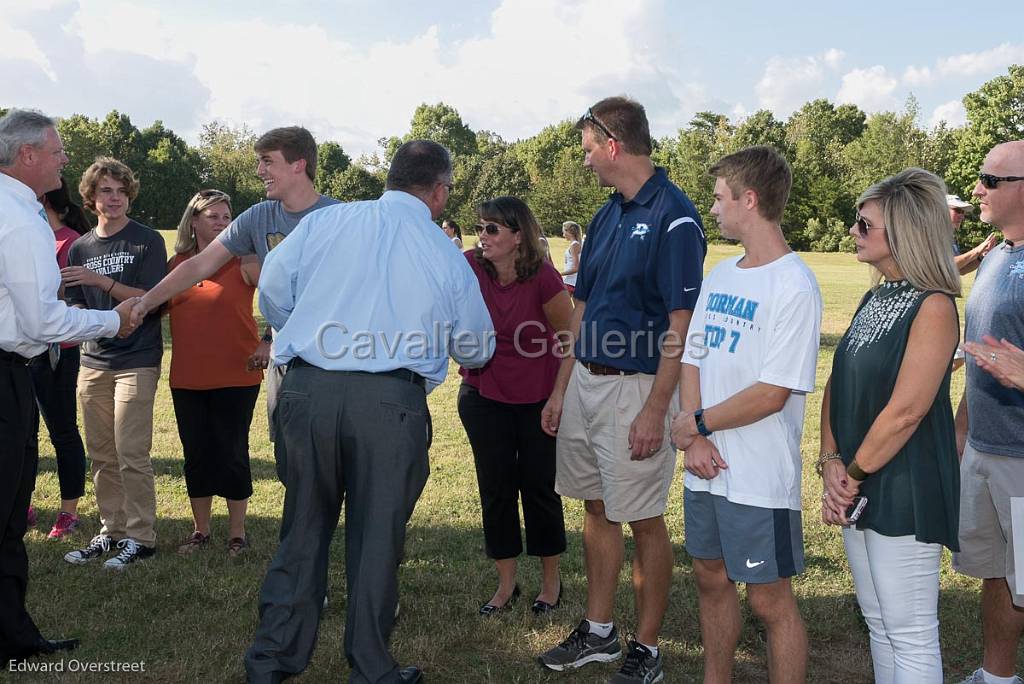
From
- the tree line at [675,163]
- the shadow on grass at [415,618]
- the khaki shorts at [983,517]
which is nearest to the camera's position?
the khaki shorts at [983,517]

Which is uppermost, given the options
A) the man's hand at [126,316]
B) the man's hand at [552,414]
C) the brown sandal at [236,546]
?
the man's hand at [126,316]

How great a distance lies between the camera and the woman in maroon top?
4.85 m

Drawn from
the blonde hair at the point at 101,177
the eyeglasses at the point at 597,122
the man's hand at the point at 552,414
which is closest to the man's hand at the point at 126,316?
the blonde hair at the point at 101,177

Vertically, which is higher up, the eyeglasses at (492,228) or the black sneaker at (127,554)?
the eyeglasses at (492,228)

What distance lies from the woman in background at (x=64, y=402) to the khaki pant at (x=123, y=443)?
12.9 inches

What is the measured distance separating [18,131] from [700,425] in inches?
128

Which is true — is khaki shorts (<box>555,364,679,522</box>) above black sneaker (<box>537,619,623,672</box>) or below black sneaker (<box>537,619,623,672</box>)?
above

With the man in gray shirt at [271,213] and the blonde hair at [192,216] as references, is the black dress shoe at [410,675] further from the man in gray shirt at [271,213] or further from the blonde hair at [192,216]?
the blonde hair at [192,216]

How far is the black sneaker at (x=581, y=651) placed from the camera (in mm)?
4223

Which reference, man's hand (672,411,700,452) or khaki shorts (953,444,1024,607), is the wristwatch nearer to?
man's hand (672,411,700,452)

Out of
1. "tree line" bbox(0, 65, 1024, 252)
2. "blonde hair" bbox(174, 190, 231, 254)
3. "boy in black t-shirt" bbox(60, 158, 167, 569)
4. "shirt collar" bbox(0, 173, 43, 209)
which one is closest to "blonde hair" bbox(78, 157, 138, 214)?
"boy in black t-shirt" bbox(60, 158, 167, 569)

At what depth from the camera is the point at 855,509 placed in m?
3.11

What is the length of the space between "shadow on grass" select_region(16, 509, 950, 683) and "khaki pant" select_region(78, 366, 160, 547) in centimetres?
30

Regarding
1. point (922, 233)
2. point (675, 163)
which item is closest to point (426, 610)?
point (922, 233)
